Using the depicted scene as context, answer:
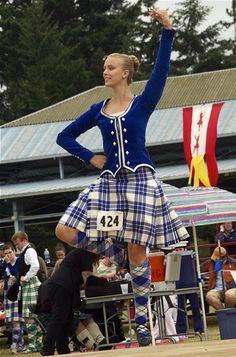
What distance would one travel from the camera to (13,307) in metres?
14.2

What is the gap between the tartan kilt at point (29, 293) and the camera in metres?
13.5

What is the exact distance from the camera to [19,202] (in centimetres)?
3569

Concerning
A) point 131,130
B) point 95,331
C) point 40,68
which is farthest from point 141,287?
point 40,68

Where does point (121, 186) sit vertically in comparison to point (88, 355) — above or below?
above

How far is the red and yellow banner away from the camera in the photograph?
1820 cm

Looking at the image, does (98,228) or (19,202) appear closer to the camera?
(98,228)

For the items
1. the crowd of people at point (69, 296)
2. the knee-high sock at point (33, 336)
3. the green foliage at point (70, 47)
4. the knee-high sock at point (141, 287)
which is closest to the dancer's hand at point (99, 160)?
the knee-high sock at point (141, 287)

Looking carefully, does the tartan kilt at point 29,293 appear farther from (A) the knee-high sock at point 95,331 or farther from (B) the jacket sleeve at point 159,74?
(B) the jacket sleeve at point 159,74

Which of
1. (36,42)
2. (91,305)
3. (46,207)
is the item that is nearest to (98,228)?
(91,305)

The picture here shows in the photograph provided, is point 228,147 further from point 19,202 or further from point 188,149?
point 188,149

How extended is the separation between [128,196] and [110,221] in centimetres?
20

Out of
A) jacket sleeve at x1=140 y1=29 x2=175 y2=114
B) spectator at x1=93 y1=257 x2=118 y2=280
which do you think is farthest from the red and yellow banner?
jacket sleeve at x1=140 y1=29 x2=175 y2=114

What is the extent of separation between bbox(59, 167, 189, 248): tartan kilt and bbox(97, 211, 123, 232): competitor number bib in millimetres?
31

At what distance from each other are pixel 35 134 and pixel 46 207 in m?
2.67
